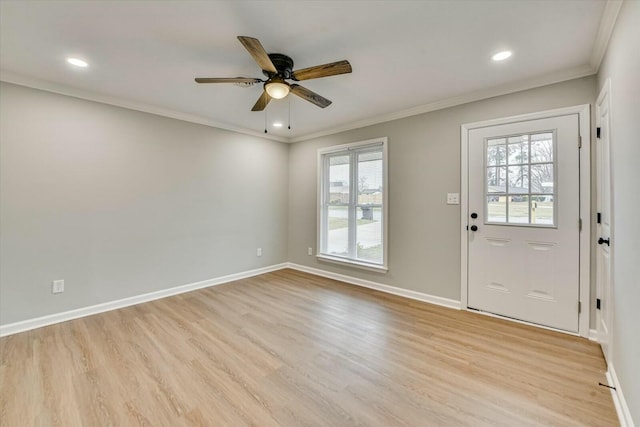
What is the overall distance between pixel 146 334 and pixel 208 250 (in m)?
1.56

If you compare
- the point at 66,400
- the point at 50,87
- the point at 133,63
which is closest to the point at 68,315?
the point at 66,400

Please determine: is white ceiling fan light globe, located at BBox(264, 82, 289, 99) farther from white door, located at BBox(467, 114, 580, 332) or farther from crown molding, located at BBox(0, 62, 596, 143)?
white door, located at BBox(467, 114, 580, 332)

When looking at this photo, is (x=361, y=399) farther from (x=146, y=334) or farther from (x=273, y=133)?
(x=273, y=133)

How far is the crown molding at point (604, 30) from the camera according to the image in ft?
5.30

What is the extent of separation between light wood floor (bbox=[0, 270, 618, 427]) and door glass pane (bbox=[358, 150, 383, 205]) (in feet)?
5.55

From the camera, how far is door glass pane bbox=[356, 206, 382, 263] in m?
3.96

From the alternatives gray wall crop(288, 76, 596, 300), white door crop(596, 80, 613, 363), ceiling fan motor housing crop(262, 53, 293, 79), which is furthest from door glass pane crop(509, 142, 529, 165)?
ceiling fan motor housing crop(262, 53, 293, 79)

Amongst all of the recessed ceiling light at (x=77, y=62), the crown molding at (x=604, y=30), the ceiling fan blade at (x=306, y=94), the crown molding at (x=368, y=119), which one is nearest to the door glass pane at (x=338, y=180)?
the crown molding at (x=368, y=119)

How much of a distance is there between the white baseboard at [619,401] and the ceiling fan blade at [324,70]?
2617 millimetres

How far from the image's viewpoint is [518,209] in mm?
2736

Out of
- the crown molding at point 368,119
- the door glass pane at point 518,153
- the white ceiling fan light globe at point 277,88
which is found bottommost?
the door glass pane at point 518,153

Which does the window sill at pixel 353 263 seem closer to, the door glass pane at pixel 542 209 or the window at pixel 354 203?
the window at pixel 354 203

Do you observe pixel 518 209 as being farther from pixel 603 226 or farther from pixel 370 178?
pixel 370 178

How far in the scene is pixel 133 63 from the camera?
234 cm
